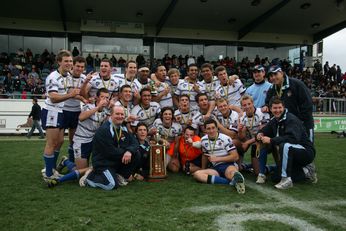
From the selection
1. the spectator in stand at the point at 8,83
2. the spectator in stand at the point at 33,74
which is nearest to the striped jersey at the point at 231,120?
the spectator in stand at the point at 8,83

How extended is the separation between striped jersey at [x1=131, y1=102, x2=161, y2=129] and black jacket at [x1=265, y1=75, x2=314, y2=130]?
2.26m

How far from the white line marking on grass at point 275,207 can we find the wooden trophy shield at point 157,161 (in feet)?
5.21

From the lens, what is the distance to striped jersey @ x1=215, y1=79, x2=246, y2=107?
6.66 metres

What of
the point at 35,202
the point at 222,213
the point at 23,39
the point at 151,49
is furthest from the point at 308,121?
the point at 23,39

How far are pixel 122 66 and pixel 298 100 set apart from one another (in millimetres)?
16098

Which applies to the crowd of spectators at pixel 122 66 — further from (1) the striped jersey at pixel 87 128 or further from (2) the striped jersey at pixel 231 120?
(2) the striped jersey at pixel 231 120

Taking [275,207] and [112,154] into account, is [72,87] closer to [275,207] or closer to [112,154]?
[112,154]

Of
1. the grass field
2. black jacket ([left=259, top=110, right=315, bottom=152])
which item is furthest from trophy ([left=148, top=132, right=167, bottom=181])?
black jacket ([left=259, top=110, right=315, bottom=152])

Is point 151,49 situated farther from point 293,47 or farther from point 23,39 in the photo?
point 293,47

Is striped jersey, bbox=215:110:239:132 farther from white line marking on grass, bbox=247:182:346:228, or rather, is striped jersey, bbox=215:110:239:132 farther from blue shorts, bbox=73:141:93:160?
blue shorts, bbox=73:141:93:160

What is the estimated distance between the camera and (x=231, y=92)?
6.68 m

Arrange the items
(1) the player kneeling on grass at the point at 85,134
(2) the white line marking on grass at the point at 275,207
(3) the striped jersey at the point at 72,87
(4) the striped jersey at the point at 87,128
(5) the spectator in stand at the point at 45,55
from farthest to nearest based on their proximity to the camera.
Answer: (5) the spectator in stand at the point at 45,55
(4) the striped jersey at the point at 87,128
(1) the player kneeling on grass at the point at 85,134
(3) the striped jersey at the point at 72,87
(2) the white line marking on grass at the point at 275,207

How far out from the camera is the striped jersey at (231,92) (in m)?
6.66

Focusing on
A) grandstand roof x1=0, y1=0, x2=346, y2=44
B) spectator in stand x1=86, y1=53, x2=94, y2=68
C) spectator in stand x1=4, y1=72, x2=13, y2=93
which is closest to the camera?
spectator in stand x1=4, y1=72, x2=13, y2=93
